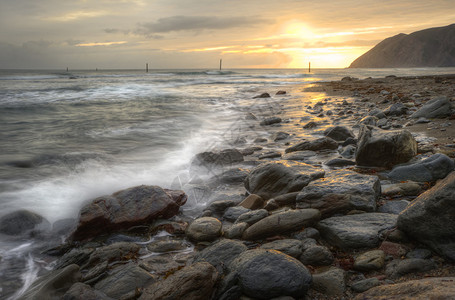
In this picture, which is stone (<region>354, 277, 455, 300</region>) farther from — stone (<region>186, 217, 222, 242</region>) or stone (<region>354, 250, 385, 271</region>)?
stone (<region>186, 217, 222, 242</region>)

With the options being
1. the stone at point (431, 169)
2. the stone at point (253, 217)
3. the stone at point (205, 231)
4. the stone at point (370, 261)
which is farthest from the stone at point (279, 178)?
the stone at point (370, 261)

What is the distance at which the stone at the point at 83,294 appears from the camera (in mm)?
2404

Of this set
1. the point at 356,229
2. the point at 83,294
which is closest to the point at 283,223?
the point at 356,229

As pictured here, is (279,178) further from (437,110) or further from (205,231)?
(437,110)

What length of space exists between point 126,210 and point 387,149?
3920mm

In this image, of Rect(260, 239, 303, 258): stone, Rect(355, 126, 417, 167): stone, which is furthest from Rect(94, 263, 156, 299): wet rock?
Rect(355, 126, 417, 167): stone

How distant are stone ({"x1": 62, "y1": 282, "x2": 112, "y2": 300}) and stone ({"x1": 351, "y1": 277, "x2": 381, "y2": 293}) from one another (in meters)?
1.92

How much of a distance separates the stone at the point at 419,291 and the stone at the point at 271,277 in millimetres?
434

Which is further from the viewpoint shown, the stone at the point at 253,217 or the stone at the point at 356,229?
the stone at the point at 253,217

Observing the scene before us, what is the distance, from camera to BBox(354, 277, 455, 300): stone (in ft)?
5.02

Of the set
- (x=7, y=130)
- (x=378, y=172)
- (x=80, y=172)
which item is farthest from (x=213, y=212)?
(x=7, y=130)

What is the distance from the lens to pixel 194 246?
3285 mm

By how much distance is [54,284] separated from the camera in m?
2.68

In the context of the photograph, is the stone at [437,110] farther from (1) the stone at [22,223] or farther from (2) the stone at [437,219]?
(1) the stone at [22,223]
